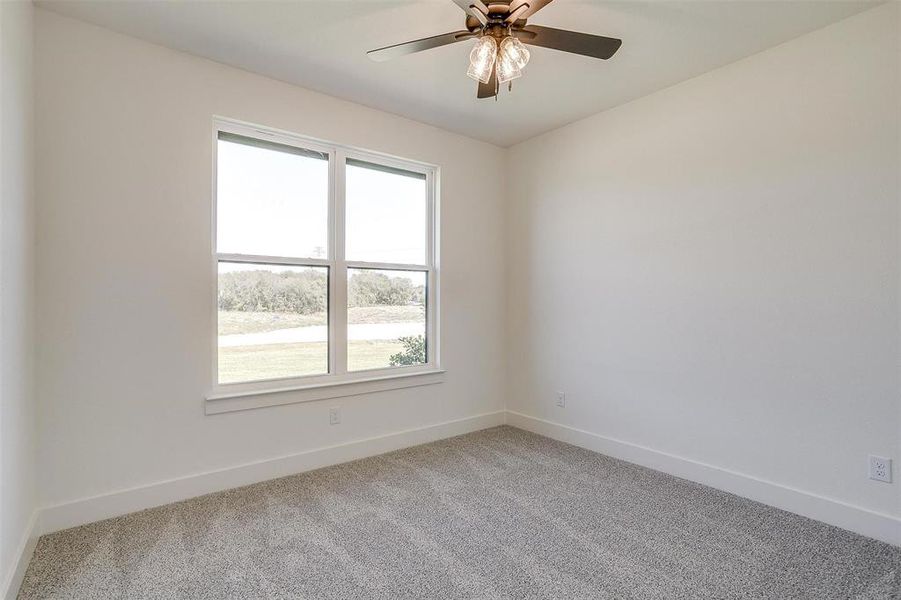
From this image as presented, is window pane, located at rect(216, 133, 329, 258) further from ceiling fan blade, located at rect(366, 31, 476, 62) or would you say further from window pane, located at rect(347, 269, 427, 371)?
ceiling fan blade, located at rect(366, 31, 476, 62)

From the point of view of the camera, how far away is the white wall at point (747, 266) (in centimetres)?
226

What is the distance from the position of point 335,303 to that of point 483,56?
1970mm

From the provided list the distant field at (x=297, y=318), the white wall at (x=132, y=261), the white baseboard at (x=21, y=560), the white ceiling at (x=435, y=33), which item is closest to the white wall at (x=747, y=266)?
the white ceiling at (x=435, y=33)

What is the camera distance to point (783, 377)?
8.34ft

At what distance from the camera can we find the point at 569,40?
6.40ft

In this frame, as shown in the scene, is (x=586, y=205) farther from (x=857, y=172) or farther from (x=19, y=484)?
(x=19, y=484)

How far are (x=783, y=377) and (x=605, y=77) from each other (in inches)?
82.4

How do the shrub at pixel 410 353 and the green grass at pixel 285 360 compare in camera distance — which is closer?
the green grass at pixel 285 360

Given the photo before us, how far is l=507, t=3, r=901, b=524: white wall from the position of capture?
2.26 m

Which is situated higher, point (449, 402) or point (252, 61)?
point (252, 61)

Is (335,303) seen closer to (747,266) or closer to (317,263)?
(317,263)

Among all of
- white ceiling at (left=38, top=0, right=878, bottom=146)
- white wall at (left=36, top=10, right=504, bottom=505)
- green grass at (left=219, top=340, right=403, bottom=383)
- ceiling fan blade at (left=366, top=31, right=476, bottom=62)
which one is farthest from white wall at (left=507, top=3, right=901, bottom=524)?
white wall at (left=36, top=10, right=504, bottom=505)

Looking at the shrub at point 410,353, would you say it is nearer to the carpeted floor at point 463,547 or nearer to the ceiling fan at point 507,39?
the carpeted floor at point 463,547

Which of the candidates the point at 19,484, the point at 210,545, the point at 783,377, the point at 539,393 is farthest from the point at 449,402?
the point at 19,484
